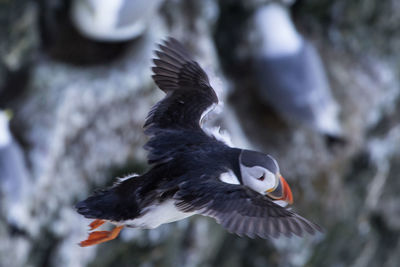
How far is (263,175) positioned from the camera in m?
0.86


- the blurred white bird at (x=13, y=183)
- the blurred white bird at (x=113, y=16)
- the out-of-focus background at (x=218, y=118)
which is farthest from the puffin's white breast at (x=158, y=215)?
the blurred white bird at (x=113, y=16)

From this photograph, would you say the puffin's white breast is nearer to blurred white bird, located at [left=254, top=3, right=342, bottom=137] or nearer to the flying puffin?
the flying puffin

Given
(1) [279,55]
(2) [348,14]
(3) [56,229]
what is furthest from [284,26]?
(3) [56,229]

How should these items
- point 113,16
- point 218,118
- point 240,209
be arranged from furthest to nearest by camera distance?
point 218,118, point 113,16, point 240,209

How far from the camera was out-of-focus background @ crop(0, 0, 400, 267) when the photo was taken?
1.89 m

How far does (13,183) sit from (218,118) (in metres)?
0.74

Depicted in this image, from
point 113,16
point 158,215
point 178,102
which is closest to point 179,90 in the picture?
point 178,102

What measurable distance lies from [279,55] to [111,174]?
36.2 inches

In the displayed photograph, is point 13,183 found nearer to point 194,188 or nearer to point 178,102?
point 178,102

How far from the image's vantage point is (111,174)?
1986 mm

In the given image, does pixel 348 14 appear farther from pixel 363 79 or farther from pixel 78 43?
pixel 78 43

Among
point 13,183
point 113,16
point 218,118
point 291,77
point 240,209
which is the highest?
point 113,16

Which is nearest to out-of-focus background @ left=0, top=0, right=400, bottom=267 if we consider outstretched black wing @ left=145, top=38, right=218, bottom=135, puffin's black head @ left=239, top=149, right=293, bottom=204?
outstretched black wing @ left=145, top=38, right=218, bottom=135

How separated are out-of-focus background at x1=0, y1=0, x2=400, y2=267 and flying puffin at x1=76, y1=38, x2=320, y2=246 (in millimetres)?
413
